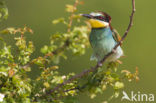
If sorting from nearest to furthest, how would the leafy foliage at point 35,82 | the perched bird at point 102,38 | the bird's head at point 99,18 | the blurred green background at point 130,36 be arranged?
the leafy foliage at point 35,82 < the bird's head at point 99,18 < the perched bird at point 102,38 < the blurred green background at point 130,36

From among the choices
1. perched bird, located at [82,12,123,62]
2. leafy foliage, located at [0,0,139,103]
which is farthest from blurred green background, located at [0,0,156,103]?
leafy foliage, located at [0,0,139,103]

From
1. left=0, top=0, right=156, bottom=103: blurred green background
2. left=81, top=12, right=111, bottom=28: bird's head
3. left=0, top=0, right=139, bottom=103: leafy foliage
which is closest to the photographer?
left=0, top=0, right=139, bottom=103: leafy foliage

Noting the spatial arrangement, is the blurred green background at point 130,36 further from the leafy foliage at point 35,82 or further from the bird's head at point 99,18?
the leafy foliage at point 35,82

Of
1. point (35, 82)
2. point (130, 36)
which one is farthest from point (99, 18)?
point (130, 36)

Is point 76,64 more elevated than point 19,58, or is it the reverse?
point 19,58

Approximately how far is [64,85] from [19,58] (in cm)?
23

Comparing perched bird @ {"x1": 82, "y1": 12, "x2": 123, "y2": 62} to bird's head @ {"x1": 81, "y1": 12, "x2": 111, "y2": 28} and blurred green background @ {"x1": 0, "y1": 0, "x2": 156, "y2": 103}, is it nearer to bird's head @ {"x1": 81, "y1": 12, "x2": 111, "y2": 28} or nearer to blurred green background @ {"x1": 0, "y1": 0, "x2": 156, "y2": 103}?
bird's head @ {"x1": 81, "y1": 12, "x2": 111, "y2": 28}

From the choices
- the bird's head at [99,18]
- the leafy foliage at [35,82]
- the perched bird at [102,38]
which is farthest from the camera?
the perched bird at [102,38]

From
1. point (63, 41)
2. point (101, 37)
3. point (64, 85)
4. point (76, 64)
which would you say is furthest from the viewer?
point (76, 64)

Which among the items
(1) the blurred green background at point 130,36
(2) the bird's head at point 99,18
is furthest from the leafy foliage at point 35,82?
(1) the blurred green background at point 130,36

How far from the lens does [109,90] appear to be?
4.41m

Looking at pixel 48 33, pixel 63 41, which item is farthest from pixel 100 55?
pixel 48 33

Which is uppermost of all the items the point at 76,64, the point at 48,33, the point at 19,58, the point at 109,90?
the point at 19,58

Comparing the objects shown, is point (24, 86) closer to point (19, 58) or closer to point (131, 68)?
point (19, 58)
